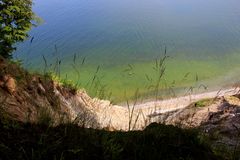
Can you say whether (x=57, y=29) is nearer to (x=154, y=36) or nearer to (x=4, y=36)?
(x=154, y=36)

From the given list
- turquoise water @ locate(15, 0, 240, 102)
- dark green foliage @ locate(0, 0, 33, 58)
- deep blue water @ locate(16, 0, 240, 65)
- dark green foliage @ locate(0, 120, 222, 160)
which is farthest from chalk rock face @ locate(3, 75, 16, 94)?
deep blue water @ locate(16, 0, 240, 65)

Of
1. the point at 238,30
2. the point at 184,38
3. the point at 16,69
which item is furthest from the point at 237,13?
the point at 16,69

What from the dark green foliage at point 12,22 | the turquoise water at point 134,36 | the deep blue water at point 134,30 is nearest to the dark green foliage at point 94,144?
the dark green foliage at point 12,22

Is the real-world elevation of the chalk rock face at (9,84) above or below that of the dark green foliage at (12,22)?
below

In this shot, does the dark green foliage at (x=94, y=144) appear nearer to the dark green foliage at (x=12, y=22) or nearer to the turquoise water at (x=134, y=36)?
the dark green foliage at (x=12, y=22)

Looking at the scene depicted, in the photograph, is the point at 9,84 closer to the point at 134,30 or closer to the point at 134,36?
the point at 134,36

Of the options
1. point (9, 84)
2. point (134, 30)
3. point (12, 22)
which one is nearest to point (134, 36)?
point (134, 30)
